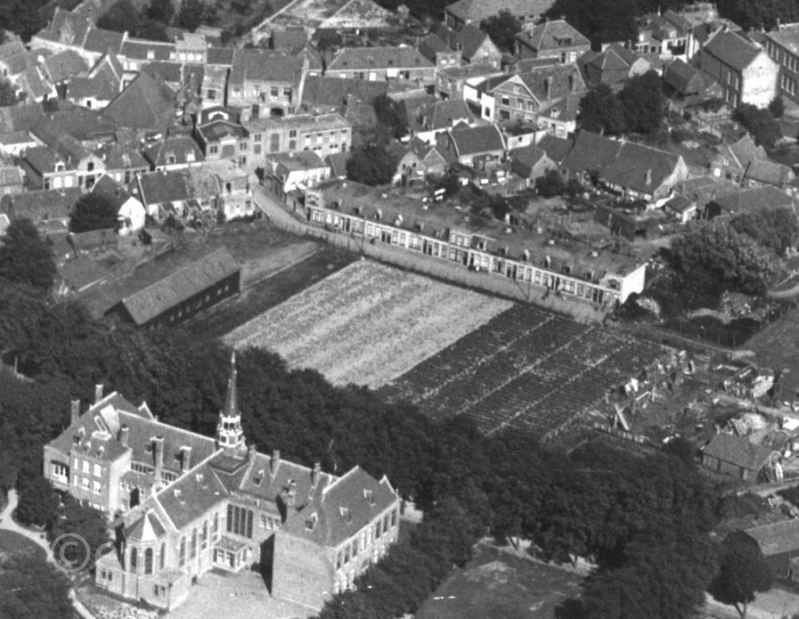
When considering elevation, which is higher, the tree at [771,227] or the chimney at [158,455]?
the tree at [771,227]

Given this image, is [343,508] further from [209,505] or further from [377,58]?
[377,58]

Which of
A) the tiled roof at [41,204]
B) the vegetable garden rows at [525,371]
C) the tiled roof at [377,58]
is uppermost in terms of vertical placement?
the tiled roof at [377,58]

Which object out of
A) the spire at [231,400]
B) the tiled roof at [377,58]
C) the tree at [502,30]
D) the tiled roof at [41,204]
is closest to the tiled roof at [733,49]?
the tree at [502,30]

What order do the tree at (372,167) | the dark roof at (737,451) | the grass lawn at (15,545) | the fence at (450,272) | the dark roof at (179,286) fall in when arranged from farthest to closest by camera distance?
the tree at (372,167), the fence at (450,272), the dark roof at (179,286), the dark roof at (737,451), the grass lawn at (15,545)

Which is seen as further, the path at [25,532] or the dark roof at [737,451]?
the dark roof at [737,451]

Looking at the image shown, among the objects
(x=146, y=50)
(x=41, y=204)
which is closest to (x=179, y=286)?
(x=41, y=204)

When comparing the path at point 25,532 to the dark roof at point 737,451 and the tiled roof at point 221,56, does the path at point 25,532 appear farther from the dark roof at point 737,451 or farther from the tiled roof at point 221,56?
the tiled roof at point 221,56

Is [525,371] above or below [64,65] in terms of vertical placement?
below
